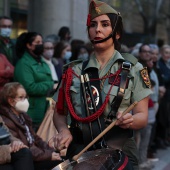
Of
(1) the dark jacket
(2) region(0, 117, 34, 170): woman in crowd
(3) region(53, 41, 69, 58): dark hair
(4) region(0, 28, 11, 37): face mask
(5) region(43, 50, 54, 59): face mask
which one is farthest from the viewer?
(3) region(53, 41, 69, 58): dark hair

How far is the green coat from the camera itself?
261 inches

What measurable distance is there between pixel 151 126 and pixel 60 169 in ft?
16.5

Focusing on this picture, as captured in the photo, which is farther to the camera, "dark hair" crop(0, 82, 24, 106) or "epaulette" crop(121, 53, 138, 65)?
"dark hair" crop(0, 82, 24, 106)

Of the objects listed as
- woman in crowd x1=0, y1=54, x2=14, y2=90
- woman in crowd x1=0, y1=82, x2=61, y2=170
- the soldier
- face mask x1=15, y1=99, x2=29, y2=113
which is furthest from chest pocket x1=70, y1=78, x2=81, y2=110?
woman in crowd x1=0, y1=54, x2=14, y2=90

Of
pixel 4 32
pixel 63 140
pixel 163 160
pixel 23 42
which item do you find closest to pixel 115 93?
pixel 63 140

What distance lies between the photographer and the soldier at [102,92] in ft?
10.4

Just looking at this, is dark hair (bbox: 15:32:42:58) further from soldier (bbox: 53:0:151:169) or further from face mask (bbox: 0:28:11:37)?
soldier (bbox: 53:0:151:169)

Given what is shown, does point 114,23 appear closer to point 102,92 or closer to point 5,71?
point 102,92

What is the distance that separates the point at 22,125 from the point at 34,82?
140 cm

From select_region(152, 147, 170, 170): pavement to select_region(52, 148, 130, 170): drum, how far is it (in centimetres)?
477

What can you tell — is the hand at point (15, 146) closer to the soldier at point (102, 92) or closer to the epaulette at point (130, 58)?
the soldier at point (102, 92)

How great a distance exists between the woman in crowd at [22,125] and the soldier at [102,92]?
2001mm

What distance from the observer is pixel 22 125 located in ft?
17.7

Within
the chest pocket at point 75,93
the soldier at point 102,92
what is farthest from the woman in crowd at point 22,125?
the chest pocket at point 75,93
